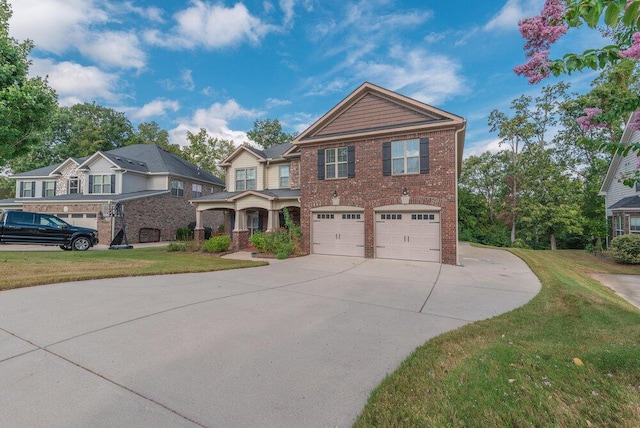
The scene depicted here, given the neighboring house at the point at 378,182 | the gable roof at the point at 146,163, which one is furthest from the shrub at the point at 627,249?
the gable roof at the point at 146,163

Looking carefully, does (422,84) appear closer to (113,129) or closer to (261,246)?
(261,246)

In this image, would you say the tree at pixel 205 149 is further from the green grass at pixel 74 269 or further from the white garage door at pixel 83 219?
the green grass at pixel 74 269

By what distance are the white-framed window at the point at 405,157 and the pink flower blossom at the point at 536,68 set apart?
853 centimetres

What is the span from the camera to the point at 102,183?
2120 centimetres

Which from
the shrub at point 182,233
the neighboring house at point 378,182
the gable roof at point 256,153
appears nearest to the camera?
the neighboring house at point 378,182

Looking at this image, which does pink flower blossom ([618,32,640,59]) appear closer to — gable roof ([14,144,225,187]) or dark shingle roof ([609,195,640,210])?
dark shingle roof ([609,195,640,210])

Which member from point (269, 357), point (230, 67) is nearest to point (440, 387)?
point (269, 357)

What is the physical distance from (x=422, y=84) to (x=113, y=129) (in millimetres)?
40661

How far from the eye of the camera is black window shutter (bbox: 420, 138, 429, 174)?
11453 mm

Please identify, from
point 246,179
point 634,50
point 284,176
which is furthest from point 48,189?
point 634,50

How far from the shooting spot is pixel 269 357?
11.1 ft

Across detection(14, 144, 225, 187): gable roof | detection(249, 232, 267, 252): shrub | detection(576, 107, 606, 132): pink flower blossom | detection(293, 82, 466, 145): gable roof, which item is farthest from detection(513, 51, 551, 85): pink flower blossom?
detection(14, 144, 225, 187): gable roof

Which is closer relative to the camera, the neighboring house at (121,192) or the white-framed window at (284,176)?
the white-framed window at (284,176)

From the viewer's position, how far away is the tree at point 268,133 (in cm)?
3747
